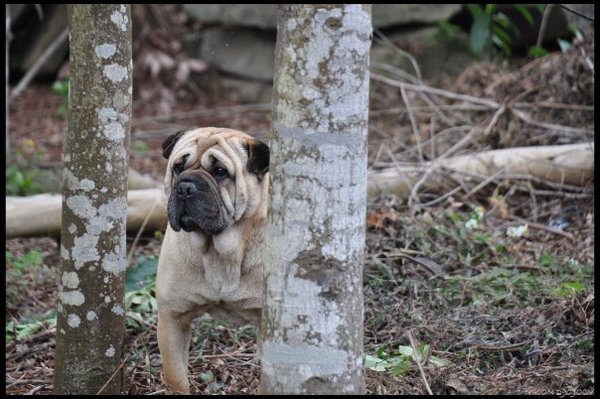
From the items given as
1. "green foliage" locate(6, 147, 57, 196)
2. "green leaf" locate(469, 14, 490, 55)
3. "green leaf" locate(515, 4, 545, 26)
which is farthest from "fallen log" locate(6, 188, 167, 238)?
"green leaf" locate(515, 4, 545, 26)

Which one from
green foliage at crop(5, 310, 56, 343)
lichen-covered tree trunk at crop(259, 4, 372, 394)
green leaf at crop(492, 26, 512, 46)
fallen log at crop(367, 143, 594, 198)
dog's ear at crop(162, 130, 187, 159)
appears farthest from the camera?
green leaf at crop(492, 26, 512, 46)

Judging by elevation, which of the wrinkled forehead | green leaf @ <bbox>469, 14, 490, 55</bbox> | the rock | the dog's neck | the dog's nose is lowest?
the dog's neck

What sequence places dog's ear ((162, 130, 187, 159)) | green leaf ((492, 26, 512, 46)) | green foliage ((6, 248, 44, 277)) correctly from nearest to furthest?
dog's ear ((162, 130, 187, 159)) < green foliage ((6, 248, 44, 277)) < green leaf ((492, 26, 512, 46))

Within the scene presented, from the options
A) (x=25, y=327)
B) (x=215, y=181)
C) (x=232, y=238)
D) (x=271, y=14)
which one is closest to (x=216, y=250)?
(x=232, y=238)

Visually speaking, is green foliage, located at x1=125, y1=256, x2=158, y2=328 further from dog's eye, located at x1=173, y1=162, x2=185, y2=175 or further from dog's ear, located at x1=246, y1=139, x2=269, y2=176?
dog's ear, located at x1=246, y1=139, x2=269, y2=176

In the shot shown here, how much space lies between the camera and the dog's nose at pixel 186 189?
3.94 meters

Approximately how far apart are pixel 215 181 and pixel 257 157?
256mm

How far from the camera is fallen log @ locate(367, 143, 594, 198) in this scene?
7.15m

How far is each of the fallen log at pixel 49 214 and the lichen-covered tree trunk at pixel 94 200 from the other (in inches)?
113

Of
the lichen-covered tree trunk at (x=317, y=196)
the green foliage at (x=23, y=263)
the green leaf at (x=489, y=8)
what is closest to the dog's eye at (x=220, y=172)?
the lichen-covered tree trunk at (x=317, y=196)

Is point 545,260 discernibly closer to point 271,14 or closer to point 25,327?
point 25,327

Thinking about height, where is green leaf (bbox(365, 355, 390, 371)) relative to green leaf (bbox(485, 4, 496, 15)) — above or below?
below

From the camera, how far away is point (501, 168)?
7.32 metres

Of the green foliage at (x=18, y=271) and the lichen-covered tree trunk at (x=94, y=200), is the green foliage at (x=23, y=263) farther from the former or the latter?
the lichen-covered tree trunk at (x=94, y=200)
